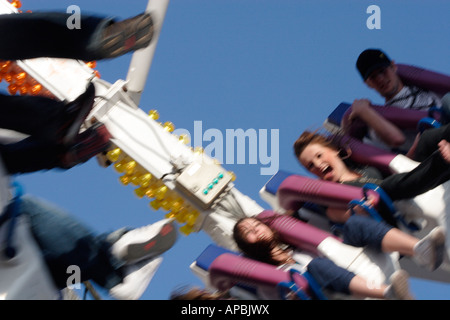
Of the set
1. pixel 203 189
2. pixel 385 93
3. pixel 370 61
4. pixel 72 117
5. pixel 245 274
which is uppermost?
pixel 72 117

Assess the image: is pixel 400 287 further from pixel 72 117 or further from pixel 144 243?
pixel 72 117

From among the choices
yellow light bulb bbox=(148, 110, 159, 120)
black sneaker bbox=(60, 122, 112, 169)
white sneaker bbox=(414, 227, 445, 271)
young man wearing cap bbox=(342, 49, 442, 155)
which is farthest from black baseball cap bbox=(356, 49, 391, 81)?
black sneaker bbox=(60, 122, 112, 169)

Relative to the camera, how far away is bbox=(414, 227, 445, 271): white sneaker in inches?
94.7

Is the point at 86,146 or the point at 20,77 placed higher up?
the point at 20,77

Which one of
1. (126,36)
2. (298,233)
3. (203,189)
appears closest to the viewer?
(126,36)

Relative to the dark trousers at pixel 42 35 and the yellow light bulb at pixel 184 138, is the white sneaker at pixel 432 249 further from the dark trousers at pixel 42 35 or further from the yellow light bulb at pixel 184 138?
the yellow light bulb at pixel 184 138

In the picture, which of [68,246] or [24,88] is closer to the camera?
[68,246]

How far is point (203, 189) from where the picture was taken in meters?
3.71

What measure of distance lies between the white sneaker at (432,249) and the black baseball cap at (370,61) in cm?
129

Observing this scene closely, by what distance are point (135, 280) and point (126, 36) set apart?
72 cm

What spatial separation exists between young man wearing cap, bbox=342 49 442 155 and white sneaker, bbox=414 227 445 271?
1049 mm

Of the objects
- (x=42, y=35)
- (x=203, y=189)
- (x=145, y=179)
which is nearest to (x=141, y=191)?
(x=145, y=179)
